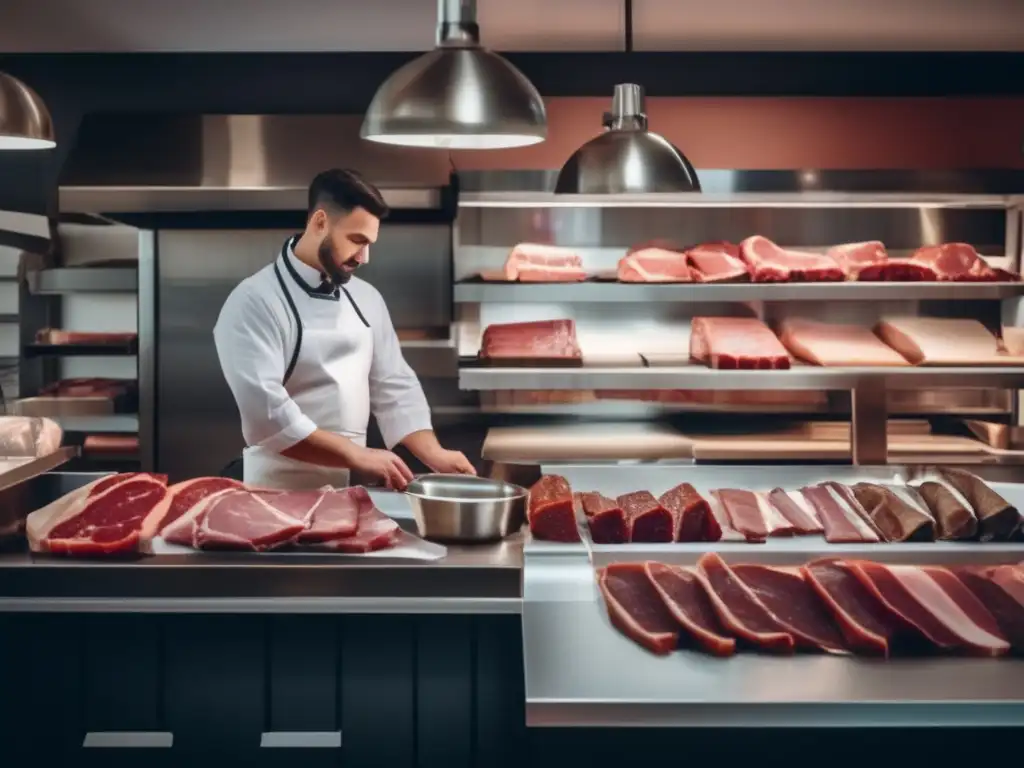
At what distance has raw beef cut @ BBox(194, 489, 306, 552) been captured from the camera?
227cm

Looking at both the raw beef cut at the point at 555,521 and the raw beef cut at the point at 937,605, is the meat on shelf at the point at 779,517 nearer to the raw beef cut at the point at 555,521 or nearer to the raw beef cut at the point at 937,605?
the raw beef cut at the point at 555,521

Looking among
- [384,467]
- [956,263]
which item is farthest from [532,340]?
[956,263]

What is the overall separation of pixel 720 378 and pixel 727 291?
14.7 inches

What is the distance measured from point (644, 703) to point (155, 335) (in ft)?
13.1

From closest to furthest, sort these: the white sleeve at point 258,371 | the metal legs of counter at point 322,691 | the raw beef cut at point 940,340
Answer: the metal legs of counter at point 322,691 → the white sleeve at point 258,371 → the raw beef cut at point 940,340

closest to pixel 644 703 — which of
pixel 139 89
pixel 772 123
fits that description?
pixel 772 123

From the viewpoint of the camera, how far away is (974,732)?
1847 millimetres

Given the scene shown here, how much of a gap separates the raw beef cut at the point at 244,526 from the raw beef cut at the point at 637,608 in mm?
669

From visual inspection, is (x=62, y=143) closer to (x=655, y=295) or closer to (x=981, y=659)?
(x=655, y=295)

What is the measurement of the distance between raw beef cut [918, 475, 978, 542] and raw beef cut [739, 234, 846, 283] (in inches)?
73.4

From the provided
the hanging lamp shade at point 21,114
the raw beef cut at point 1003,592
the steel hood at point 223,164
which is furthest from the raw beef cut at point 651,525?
the steel hood at point 223,164

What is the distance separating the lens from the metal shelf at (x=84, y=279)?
5230mm

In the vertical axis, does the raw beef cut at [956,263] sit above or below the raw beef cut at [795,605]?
above

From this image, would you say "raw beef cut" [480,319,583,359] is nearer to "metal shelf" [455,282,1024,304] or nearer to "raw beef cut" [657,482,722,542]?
"metal shelf" [455,282,1024,304]
